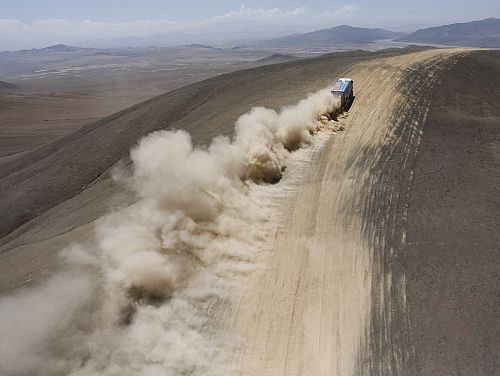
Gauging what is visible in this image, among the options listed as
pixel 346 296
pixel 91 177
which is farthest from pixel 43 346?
pixel 91 177

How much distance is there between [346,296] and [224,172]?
21.0 ft

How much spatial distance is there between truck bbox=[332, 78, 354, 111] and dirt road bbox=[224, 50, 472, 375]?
2074 millimetres

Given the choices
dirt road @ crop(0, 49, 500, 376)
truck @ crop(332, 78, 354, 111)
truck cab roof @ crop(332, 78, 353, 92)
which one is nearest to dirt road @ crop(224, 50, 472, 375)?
dirt road @ crop(0, 49, 500, 376)

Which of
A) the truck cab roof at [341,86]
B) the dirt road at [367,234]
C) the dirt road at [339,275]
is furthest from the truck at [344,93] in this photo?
the dirt road at [339,275]

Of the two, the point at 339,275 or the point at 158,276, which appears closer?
the point at 158,276

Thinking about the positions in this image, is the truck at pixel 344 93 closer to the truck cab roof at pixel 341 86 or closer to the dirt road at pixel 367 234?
the truck cab roof at pixel 341 86

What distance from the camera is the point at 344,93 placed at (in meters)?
20.6

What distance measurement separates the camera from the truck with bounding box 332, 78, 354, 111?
67.2 ft

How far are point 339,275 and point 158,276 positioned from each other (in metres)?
5.13

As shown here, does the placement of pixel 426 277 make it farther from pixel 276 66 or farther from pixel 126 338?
pixel 276 66

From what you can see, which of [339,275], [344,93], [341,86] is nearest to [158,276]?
[339,275]

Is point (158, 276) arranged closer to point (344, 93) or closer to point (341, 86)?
point (344, 93)

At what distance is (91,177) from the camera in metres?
23.4

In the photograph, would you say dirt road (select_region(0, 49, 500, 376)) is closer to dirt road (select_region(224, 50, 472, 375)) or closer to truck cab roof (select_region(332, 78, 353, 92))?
dirt road (select_region(224, 50, 472, 375))
